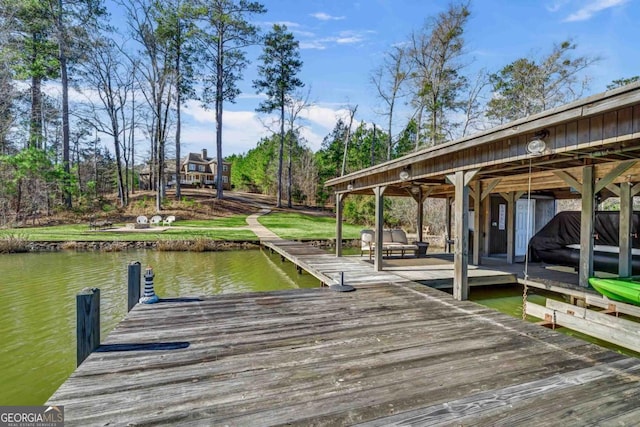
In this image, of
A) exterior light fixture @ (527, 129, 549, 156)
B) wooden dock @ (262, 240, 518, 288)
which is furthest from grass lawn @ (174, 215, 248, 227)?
exterior light fixture @ (527, 129, 549, 156)

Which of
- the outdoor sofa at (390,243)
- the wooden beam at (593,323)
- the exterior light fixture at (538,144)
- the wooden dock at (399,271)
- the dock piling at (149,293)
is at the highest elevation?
the exterior light fixture at (538,144)

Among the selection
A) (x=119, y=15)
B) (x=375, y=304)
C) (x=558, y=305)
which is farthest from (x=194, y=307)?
(x=119, y=15)

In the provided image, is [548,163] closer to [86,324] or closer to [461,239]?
[461,239]

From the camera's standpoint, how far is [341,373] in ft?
8.91

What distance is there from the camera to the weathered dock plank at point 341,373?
7.12 feet

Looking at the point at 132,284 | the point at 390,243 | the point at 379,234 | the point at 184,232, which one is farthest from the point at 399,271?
the point at 184,232

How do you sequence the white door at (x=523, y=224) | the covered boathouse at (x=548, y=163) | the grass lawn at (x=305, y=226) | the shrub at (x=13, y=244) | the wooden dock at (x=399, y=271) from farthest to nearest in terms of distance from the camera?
the grass lawn at (x=305, y=226)
the shrub at (x=13, y=244)
the white door at (x=523, y=224)
the wooden dock at (x=399, y=271)
the covered boathouse at (x=548, y=163)

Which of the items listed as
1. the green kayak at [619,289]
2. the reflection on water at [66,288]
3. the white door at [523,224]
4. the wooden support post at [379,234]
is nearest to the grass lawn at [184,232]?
the reflection on water at [66,288]

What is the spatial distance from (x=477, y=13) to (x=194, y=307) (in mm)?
20787

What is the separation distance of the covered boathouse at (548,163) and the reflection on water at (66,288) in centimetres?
400

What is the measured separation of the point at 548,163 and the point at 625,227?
6.31 feet

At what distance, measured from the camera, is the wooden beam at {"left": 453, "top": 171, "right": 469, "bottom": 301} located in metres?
5.29

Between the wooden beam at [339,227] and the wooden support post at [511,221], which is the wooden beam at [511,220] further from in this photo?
the wooden beam at [339,227]

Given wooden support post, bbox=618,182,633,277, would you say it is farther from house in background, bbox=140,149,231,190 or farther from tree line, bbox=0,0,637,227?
house in background, bbox=140,149,231,190
